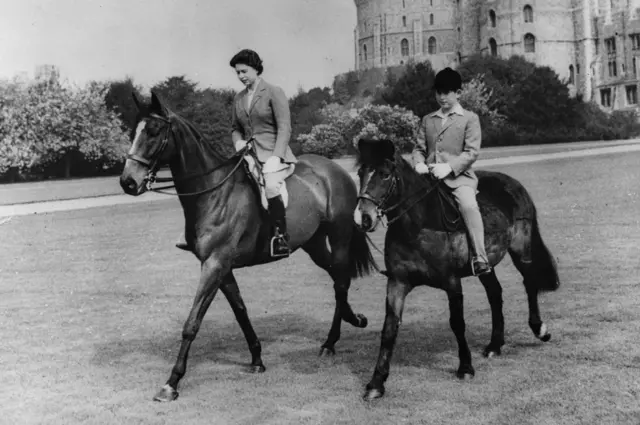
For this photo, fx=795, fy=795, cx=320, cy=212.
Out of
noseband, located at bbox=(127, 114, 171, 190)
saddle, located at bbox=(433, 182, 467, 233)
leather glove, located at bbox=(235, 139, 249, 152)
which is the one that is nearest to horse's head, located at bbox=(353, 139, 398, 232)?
saddle, located at bbox=(433, 182, 467, 233)

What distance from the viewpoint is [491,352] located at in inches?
Answer: 320

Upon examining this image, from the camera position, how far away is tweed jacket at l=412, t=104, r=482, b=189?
748cm

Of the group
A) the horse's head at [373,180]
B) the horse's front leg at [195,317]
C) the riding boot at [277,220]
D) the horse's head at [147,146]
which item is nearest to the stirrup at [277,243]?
the riding boot at [277,220]

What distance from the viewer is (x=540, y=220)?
1981cm

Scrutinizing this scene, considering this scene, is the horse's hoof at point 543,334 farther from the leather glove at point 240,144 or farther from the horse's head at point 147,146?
the horse's head at point 147,146

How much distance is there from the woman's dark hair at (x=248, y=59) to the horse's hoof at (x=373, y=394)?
11.4 ft

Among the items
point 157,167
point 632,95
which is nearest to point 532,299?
point 157,167

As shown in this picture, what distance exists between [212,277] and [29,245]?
552 inches

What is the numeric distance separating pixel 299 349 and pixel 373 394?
7.14 ft

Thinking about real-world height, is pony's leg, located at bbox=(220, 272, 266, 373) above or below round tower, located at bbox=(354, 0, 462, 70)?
below

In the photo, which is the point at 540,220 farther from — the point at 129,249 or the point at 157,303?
the point at 157,303

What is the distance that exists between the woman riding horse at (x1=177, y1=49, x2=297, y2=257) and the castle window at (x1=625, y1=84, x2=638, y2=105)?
9903 centimetres

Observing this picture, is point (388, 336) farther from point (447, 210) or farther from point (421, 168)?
point (421, 168)

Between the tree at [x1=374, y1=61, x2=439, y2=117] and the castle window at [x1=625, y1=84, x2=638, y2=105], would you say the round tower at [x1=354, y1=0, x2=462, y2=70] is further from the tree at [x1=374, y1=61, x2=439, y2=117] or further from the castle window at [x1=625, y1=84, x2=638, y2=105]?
the tree at [x1=374, y1=61, x2=439, y2=117]
